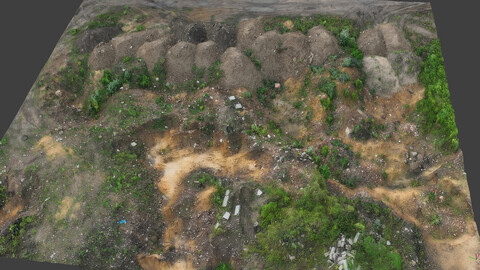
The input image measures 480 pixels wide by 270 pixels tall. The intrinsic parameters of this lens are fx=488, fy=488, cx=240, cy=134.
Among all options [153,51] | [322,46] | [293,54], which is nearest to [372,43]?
[322,46]

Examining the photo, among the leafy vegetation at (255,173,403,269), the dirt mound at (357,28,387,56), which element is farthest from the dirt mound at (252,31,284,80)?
the leafy vegetation at (255,173,403,269)

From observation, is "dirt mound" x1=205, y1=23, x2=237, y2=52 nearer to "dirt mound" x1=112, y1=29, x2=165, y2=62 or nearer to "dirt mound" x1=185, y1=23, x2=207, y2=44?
"dirt mound" x1=185, y1=23, x2=207, y2=44

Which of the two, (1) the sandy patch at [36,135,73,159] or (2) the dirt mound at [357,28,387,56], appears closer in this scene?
(1) the sandy patch at [36,135,73,159]

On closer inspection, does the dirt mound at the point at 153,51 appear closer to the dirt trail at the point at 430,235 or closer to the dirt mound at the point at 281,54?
the dirt mound at the point at 281,54

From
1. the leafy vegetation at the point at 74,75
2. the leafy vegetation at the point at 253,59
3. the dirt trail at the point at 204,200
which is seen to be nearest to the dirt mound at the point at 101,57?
the leafy vegetation at the point at 74,75

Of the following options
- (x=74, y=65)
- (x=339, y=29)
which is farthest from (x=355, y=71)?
(x=74, y=65)

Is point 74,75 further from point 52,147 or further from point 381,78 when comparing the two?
point 381,78

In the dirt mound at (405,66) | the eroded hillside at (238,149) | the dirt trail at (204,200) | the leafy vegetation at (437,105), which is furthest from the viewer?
the dirt mound at (405,66)
